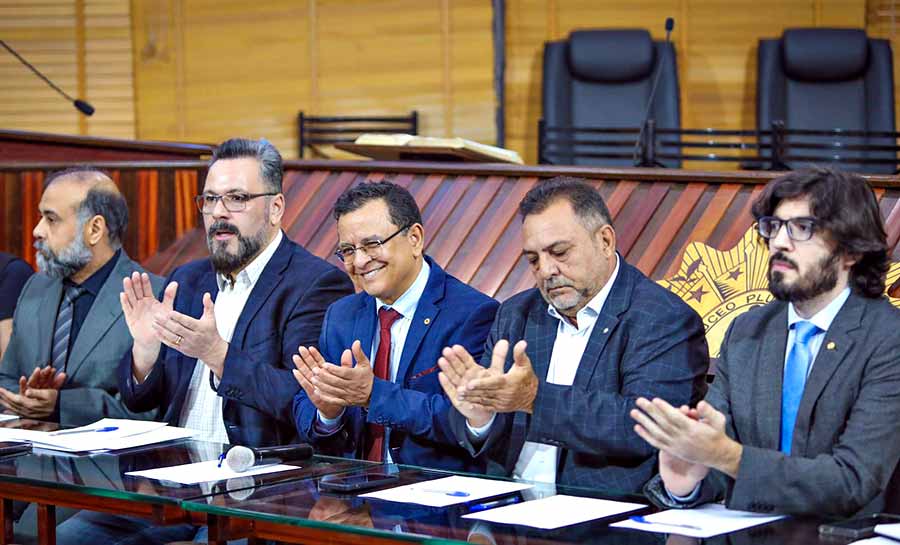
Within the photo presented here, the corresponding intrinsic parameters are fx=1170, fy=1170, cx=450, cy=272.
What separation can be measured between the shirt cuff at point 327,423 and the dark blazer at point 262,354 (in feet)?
0.66

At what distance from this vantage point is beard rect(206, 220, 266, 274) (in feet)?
12.1

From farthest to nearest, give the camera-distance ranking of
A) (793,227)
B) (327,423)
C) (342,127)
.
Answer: (342,127) → (327,423) → (793,227)

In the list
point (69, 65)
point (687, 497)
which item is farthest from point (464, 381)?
point (69, 65)

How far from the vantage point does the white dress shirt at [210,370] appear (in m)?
3.64

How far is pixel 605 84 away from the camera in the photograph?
702cm

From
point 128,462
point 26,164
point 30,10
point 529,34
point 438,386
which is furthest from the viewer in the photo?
point 30,10

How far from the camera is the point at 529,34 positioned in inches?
319

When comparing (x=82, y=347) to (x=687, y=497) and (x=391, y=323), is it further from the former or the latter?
(x=687, y=497)

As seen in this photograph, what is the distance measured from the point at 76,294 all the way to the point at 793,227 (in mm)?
2651

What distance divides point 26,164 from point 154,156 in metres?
0.60

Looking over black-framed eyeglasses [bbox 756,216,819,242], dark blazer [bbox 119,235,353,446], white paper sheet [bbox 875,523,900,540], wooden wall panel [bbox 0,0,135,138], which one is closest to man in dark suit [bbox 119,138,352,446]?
dark blazer [bbox 119,235,353,446]

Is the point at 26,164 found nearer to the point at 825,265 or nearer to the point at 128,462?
the point at 128,462

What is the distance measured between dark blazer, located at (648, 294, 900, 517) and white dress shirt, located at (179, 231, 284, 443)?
5.33ft

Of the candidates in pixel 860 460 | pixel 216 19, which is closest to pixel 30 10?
pixel 216 19
